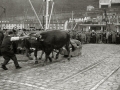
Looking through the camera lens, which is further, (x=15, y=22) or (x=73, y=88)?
(x=15, y=22)

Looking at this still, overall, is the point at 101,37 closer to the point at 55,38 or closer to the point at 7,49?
the point at 55,38

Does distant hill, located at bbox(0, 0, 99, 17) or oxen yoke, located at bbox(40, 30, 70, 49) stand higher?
distant hill, located at bbox(0, 0, 99, 17)

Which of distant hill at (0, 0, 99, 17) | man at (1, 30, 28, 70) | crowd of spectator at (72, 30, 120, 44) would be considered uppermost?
distant hill at (0, 0, 99, 17)

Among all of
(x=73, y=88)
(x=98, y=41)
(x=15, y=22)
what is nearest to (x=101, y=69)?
(x=73, y=88)

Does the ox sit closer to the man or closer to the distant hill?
the man

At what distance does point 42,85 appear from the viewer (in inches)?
287

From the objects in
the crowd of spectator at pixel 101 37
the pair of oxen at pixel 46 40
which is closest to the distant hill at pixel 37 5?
the crowd of spectator at pixel 101 37

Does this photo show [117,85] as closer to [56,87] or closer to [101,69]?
[56,87]

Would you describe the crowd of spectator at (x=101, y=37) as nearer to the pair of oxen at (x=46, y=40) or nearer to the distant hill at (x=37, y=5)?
the pair of oxen at (x=46, y=40)

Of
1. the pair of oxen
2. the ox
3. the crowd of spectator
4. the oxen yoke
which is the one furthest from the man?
the crowd of spectator

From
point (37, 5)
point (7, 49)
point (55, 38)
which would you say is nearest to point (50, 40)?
point (55, 38)

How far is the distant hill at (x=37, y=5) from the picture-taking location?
79.5m

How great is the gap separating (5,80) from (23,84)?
86 cm

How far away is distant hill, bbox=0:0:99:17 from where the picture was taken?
261 ft
